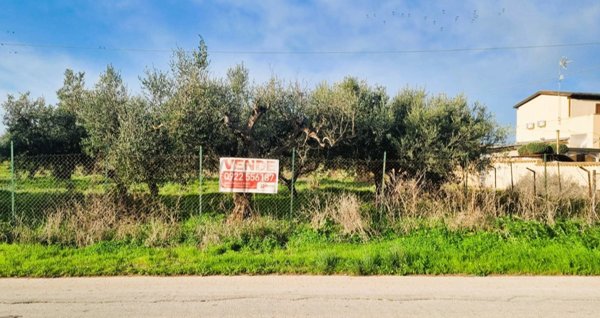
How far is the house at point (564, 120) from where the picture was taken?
1262 inches

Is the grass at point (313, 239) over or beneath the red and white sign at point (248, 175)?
beneath

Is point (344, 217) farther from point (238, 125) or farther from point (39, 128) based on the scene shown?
point (39, 128)

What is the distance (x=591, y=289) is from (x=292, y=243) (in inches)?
190

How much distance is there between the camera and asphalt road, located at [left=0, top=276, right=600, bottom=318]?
14.5 ft

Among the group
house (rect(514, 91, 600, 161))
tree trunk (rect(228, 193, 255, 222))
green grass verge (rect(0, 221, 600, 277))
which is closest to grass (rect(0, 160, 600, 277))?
green grass verge (rect(0, 221, 600, 277))

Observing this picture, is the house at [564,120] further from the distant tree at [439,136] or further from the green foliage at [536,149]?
the distant tree at [439,136]

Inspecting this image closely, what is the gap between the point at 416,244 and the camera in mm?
7223

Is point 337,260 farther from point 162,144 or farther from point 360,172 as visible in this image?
point 360,172

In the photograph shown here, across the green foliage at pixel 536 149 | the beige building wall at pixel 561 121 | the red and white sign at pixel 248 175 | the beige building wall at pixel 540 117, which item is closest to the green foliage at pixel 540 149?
the green foliage at pixel 536 149

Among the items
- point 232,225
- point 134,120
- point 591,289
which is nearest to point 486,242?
point 591,289

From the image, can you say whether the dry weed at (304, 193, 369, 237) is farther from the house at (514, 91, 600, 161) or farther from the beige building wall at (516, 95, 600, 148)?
the beige building wall at (516, 95, 600, 148)

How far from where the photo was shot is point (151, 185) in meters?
9.73

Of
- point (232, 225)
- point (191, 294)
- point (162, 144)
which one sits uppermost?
point (162, 144)

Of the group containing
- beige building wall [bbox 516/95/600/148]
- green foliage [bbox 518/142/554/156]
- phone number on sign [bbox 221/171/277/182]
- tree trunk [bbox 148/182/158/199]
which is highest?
beige building wall [bbox 516/95/600/148]
